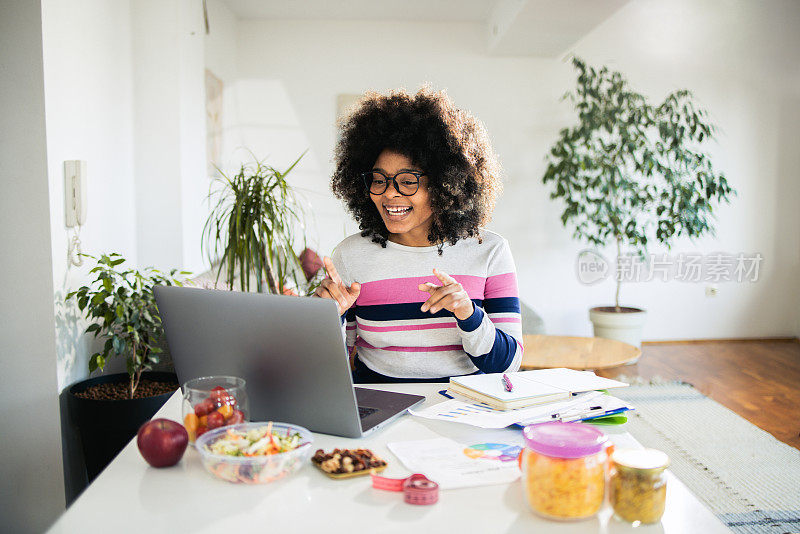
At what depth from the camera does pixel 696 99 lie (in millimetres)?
5168

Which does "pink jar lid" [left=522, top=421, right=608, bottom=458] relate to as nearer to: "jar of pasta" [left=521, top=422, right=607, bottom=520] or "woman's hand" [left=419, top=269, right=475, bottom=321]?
"jar of pasta" [left=521, top=422, right=607, bottom=520]

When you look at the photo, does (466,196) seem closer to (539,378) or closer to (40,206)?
(539,378)

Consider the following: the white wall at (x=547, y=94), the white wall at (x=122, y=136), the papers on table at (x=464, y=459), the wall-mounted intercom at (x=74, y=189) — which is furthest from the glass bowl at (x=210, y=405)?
the white wall at (x=547, y=94)

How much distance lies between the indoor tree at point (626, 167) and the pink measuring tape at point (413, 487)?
399 cm

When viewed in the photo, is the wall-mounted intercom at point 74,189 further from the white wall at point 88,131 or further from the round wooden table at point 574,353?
the round wooden table at point 574,353

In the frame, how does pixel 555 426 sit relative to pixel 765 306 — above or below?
above

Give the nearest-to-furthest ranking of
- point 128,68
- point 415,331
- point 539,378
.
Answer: point 539,378, point 415,331, point 128,68

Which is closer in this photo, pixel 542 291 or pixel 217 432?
pixel 217 432

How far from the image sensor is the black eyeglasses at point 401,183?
1.70 m

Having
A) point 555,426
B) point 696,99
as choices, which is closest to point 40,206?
point 555,426

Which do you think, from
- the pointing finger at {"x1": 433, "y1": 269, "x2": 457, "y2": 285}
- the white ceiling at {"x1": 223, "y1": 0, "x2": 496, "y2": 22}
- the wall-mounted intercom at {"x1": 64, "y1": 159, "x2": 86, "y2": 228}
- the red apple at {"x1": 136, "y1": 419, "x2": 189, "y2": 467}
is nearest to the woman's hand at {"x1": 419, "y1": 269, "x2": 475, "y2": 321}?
the pointing finger at {"x1": 433, "y1": 269, "x2": 457, "y2": 285}

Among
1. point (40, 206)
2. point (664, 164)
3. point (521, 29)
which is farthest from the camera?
point (664, 164)

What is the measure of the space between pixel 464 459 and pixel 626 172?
13.5 ft

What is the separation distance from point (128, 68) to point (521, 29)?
2603 millimetres
